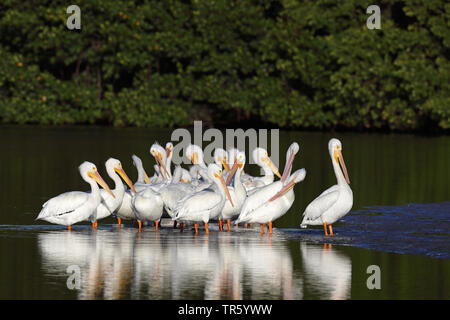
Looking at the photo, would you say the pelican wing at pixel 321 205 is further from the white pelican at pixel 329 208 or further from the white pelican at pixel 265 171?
the white pelican at pixel 265 171

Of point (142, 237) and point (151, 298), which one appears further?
point (142, 237)

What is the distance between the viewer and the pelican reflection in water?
33.3 feet

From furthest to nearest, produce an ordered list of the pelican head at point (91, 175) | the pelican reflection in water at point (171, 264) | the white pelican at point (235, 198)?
1. the pelican head at point (91, 175)
2. the white pelican at point (235, 198)
3. the pelican reflection in water at point (171, 264)

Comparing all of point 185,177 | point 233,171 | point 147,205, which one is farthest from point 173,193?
point 185,177

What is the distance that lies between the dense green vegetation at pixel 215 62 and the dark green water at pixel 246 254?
64.0ft

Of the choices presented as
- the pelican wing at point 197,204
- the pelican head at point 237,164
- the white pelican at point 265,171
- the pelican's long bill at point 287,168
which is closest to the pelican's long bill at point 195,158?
the white pelican at point 265,171

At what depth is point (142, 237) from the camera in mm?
13922

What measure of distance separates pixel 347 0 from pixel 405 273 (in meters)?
31.8

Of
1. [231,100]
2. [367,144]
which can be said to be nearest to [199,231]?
[367,144]

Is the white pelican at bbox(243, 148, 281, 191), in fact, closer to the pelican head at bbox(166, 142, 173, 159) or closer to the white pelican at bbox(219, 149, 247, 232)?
the white pelican at bbox(219, 149, 247, 232)

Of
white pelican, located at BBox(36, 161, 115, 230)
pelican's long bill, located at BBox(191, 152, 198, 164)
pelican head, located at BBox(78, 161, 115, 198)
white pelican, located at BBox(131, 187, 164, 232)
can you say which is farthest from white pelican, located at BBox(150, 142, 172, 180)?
white pelican, located at BBox(36, 161, 115, 230)

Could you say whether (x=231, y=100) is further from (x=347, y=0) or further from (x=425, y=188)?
(x=425, y=188)

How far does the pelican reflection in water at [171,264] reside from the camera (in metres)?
10.1

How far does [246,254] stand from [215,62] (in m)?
33.2
